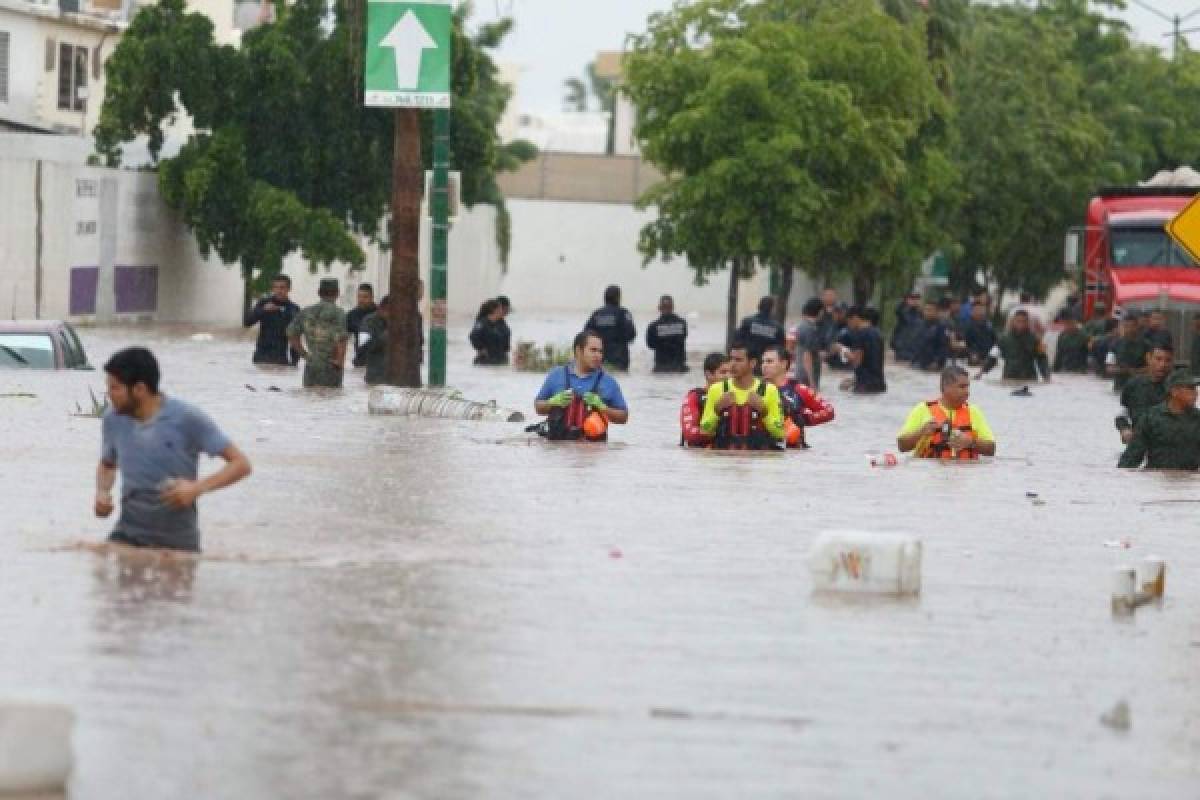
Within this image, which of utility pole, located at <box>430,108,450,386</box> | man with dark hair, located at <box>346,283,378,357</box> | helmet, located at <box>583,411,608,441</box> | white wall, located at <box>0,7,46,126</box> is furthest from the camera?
white wall, located at <box>0,7,46,126</box>

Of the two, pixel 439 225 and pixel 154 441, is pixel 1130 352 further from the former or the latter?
pixel 154 441

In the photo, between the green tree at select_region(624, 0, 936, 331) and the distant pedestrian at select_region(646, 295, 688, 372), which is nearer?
the distant pedestrian at select_region(646, 295, 688, 372)

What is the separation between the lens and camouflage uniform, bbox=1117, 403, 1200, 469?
22.2 metres

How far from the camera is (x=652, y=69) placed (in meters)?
53.8

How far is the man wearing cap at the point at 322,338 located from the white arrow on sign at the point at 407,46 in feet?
10.3

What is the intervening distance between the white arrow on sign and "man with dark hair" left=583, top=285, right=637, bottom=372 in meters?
14.3

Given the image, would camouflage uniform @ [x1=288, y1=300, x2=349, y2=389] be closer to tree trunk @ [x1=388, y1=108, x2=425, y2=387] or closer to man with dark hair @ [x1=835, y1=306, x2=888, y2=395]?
tree trunk @ [x1=388, y1=108, x2=425, y2=387]

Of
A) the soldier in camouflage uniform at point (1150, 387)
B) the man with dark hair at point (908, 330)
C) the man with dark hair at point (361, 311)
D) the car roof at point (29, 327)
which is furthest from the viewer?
the man with dark hair at point (908, 330)

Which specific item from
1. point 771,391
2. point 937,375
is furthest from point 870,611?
point 937,375

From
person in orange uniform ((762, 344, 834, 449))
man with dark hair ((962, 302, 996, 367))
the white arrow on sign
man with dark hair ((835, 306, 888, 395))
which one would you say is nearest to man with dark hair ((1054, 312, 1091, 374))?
man with dark hair ((962, 302, 996, 367))

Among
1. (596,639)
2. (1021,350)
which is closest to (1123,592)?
(596,639)

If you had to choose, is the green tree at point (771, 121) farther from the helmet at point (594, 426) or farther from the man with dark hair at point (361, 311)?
the helmet at point (594, 426)

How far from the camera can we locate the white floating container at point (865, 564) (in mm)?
13758

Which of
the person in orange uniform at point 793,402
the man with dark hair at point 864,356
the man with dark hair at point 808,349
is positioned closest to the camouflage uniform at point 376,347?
the man with dark hair at point 808,349
